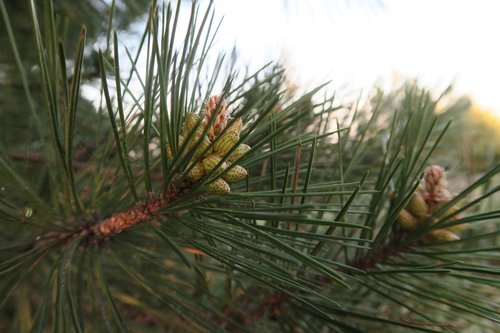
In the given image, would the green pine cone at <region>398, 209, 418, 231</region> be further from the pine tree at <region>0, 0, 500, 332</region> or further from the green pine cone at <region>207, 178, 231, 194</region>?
the green pine cone at <region>207, 178, 231, 194</region>

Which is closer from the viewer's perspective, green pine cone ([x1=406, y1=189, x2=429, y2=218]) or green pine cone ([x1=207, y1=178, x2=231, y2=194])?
green pine cone ([x1=207, y1=178, x2=231, y2=194])

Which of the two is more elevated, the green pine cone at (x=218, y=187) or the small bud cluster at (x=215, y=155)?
the small bud cluster at (x=215, y=155)

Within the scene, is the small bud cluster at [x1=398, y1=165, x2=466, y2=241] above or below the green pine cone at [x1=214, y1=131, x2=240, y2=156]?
below

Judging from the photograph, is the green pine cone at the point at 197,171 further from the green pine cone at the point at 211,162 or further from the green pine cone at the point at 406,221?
the green pine cone at the point at 406,221

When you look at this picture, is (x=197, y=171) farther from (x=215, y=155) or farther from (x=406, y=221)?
(x=406, y=221)

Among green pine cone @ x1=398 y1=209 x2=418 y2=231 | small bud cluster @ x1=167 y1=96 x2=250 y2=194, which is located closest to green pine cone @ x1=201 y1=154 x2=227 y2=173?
small bud cluster @ x1=167 y1=96 x2=250 y2=194

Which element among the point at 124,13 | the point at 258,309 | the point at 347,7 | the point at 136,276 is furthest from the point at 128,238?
the point at 124,13

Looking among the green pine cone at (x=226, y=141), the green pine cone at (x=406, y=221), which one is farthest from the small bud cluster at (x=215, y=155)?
the green pine cone at (x=406, y=221)

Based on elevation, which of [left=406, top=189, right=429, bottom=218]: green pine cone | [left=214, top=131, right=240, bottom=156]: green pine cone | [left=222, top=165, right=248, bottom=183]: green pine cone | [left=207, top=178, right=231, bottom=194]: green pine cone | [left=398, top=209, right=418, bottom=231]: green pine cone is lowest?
[left=398, top=209, right=418, bottom=231]: green pine cone
